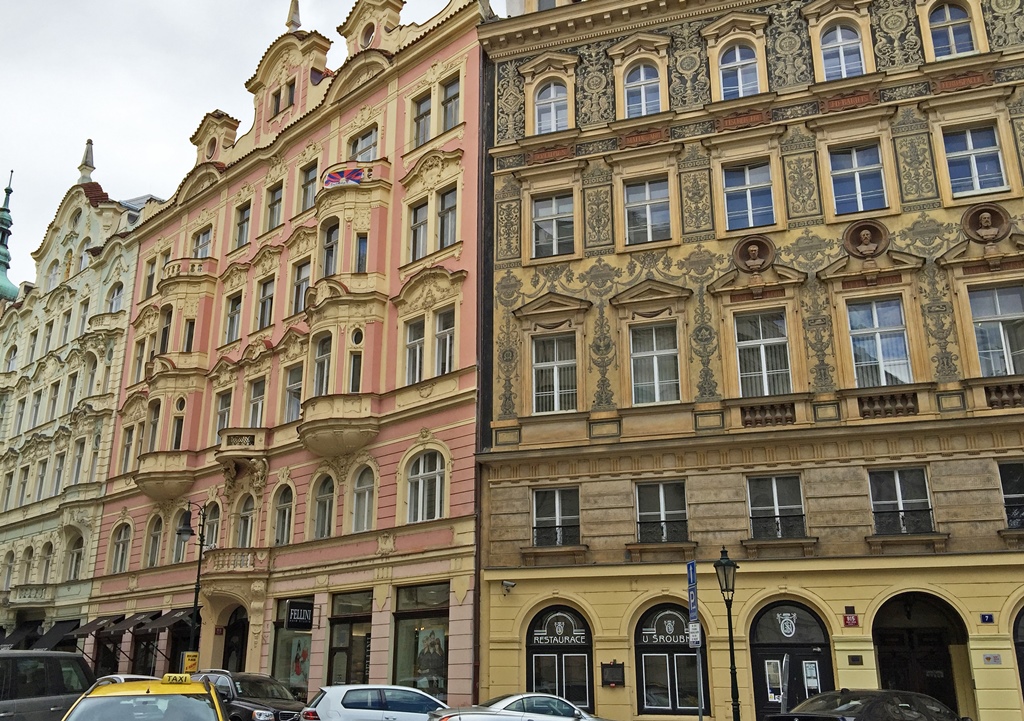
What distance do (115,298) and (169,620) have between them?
19.0 meters

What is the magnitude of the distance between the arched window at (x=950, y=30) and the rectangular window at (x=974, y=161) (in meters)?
2.26

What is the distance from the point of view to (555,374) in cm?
2439

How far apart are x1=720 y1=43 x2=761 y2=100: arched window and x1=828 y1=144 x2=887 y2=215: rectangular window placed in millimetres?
3092

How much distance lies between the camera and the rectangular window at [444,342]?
86.1 feet

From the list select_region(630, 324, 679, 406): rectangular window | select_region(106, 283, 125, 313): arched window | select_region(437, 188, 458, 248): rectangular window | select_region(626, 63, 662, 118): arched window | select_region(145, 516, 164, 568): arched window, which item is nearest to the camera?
select_region(630, 324, 679, 406): rectangular window

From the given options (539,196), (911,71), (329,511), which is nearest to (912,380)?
(911,71)

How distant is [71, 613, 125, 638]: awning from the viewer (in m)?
35.2

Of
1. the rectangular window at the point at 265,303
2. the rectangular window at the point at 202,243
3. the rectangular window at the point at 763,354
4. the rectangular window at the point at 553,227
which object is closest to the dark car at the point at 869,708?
the rectangular window at the point at 763,354

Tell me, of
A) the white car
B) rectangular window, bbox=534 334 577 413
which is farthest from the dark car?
rectangular window, bbox=534 334 577 413

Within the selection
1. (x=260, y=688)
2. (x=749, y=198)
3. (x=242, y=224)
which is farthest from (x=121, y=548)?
(x=749, y=198)

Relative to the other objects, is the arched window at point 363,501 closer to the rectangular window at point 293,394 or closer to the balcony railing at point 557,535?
the rectangular window at point 293,394

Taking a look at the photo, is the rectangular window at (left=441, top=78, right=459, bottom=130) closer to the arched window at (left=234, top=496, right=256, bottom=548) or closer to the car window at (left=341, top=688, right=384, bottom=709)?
the arched window at (left=234, top=496, right=256, bottom=548)

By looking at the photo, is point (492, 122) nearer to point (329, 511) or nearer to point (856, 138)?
point (856, 138)

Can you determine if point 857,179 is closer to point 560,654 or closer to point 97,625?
point 560,654
